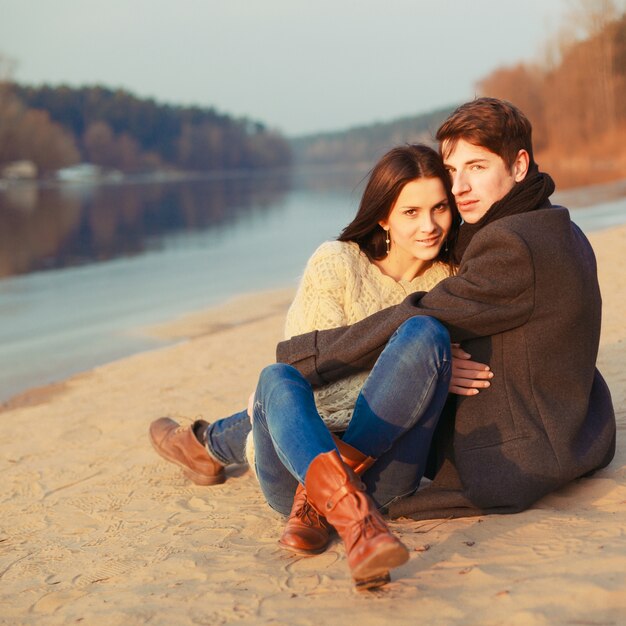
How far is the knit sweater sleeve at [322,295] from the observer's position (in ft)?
10.0

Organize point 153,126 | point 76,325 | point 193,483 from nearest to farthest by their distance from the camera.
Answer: point 193,483 → point 76,325 → point 153,126

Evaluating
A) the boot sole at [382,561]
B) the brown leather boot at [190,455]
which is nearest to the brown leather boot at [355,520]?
the boot sole at [382,561]

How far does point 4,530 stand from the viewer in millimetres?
3537

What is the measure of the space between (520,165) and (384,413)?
3.17ft

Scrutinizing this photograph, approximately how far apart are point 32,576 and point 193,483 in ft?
3.36

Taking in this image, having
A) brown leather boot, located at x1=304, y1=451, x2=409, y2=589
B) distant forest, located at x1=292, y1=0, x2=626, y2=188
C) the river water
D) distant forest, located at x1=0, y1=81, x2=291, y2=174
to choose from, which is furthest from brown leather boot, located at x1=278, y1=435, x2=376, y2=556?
distant forest, located at x1=0, y1=81, x2=291, y2=174

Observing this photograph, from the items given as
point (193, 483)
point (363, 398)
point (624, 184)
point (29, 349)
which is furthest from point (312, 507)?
point (624, 184)

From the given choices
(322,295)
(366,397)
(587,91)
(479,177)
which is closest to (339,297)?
(322,295)

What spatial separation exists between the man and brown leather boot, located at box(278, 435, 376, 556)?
1.02ft

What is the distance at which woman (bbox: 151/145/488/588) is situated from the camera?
93.6 inches

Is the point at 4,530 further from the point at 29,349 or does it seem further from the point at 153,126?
the point at 153,126

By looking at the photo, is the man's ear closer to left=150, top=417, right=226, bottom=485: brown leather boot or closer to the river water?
the river water

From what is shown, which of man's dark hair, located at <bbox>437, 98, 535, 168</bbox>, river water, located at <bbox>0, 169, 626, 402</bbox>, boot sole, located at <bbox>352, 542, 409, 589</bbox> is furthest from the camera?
river water, located at <bbox>0, 169, 626, 402</bbox>

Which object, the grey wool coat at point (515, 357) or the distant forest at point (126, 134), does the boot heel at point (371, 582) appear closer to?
the grey wool coat at point (515, 357)
